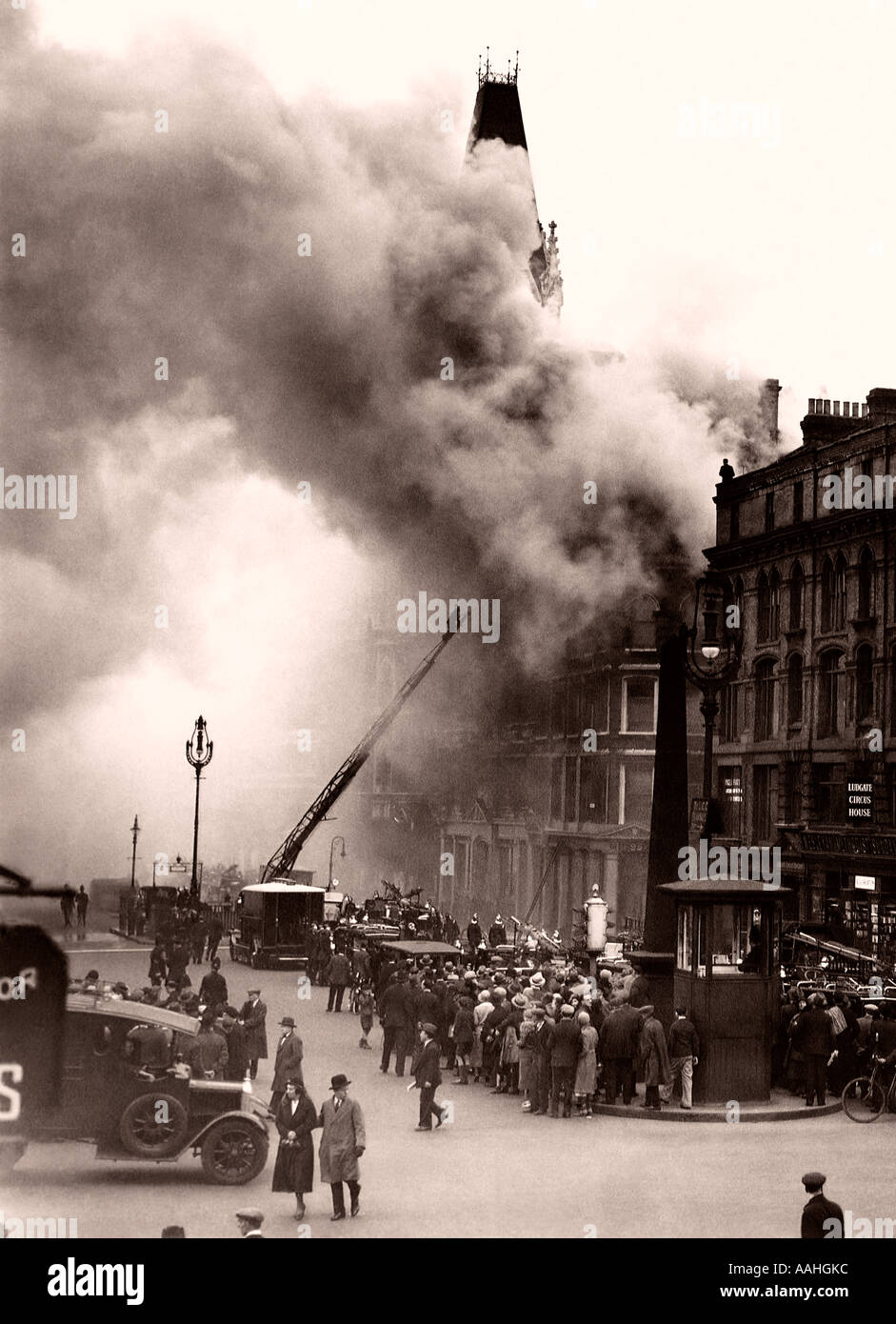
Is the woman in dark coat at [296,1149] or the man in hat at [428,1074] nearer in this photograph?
the woman in dark coat at [296,1149]

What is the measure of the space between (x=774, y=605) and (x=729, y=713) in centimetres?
372

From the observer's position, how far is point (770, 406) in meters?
57.0

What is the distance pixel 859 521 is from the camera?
45.4m

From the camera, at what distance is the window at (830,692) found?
151 feet

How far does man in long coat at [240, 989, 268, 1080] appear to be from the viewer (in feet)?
69.8

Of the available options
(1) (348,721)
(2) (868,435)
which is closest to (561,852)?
(1) (348,721)

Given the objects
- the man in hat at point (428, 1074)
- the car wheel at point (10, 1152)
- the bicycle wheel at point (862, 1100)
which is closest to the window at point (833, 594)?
the bicycle wheel at point (862, 1100)

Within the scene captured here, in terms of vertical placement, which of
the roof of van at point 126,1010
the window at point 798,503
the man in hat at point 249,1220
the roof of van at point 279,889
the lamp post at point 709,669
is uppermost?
the window at point 798,503

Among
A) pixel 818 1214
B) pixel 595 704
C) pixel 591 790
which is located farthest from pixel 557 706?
pixel 818 1214

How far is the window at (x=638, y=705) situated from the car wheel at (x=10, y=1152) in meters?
43.8

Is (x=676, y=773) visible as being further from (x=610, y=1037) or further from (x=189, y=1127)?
(x=189, y=1127)

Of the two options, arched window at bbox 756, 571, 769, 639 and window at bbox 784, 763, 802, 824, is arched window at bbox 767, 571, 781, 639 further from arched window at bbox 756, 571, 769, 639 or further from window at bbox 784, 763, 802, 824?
window at bbox 784, 763, 802, 824

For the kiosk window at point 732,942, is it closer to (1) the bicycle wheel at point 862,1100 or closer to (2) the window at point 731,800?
(1) the bicycle wheel at point 862,1100
